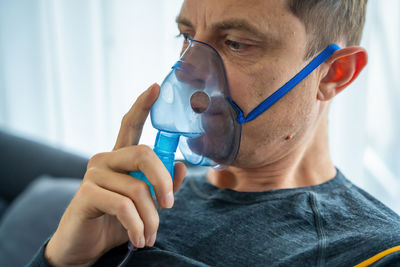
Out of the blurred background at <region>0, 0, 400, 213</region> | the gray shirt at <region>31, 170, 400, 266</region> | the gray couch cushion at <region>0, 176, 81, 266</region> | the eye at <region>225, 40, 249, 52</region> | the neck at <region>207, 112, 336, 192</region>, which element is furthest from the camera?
the gray couch cushion at <region>0, 176, 81, 266</region>

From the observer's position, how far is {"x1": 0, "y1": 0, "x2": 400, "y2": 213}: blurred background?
5.03 feet

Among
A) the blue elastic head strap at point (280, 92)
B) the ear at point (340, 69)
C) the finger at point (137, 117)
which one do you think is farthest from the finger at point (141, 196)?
the ear at point (340, 69)

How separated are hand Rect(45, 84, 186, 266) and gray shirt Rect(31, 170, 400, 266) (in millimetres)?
72

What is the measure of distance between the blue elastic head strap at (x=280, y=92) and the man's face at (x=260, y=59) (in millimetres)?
10

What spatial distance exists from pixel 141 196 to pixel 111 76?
1957mm

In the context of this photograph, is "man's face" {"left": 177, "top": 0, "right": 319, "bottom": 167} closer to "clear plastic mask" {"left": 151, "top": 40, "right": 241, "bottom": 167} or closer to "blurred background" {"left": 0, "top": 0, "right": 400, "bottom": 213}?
"clear plastic mask" {"left": 151, "top": 40, "right": 241, "bottom": 167}

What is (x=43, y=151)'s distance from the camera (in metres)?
2.61

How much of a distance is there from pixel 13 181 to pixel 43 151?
32 centimetres

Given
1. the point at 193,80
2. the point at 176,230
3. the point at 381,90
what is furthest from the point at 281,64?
the point at 381,90

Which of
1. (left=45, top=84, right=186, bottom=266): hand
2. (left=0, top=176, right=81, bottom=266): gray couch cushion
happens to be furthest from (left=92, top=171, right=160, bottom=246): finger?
(left=0, top=176, right=81, bottom=266): gray couch cushion

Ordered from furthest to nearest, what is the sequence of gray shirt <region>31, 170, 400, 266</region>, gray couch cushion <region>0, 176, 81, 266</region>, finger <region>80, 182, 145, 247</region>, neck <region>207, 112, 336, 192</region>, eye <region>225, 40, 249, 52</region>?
gray couch cushion <region>0, 176, 81, 266</region>
neck <region>207, 112, 336, 192</region>
eye <region>225, 40, 249, 52</region>
gray shirt <region>31, 170, 400, 266</region>
finger <region>80, 182, 145, 247</region>

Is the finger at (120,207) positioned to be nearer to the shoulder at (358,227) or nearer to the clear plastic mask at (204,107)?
the clear plastic mask at (204,107)

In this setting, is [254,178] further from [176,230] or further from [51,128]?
[51,128]

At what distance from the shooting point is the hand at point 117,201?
819 millimetres
